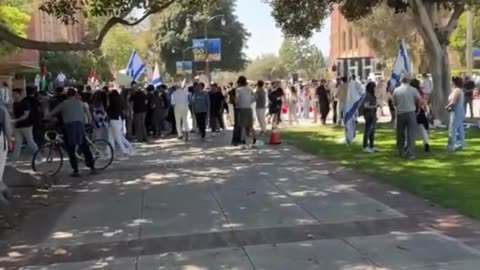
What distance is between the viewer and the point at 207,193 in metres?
12.0

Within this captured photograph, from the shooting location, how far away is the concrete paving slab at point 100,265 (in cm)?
757

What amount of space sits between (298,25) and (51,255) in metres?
18.4

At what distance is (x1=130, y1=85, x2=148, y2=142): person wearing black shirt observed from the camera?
74.7 ft

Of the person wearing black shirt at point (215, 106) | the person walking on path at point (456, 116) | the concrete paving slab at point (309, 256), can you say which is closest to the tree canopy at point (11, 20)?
the person wearing black shirt at point (215, 106)

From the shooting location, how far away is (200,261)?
7.57 metres

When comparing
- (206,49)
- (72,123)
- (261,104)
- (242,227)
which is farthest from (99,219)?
(206,49)

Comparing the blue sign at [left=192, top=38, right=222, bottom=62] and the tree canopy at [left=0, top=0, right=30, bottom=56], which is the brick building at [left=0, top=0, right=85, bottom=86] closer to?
the tree canopy at [left=0, top=0, right=30, bottom=56]

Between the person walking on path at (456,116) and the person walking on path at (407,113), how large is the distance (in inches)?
38.1

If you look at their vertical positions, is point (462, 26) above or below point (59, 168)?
above

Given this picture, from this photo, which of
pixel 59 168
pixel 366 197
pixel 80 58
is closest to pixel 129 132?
pixel 59 168

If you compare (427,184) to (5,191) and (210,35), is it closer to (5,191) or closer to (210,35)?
(5,191)

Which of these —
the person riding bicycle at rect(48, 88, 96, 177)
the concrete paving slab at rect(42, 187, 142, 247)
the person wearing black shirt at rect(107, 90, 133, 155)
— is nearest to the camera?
the concrete paving slab at rect(42, 187, 142, 247)

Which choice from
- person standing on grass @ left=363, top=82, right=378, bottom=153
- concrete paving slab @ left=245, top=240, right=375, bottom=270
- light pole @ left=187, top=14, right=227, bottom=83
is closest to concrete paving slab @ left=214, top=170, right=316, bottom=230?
concrete paving slab @ left=245, top=240, right=375, bottom=270

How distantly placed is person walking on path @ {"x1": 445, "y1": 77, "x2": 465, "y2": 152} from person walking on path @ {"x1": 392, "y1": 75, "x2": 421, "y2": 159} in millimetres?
967
